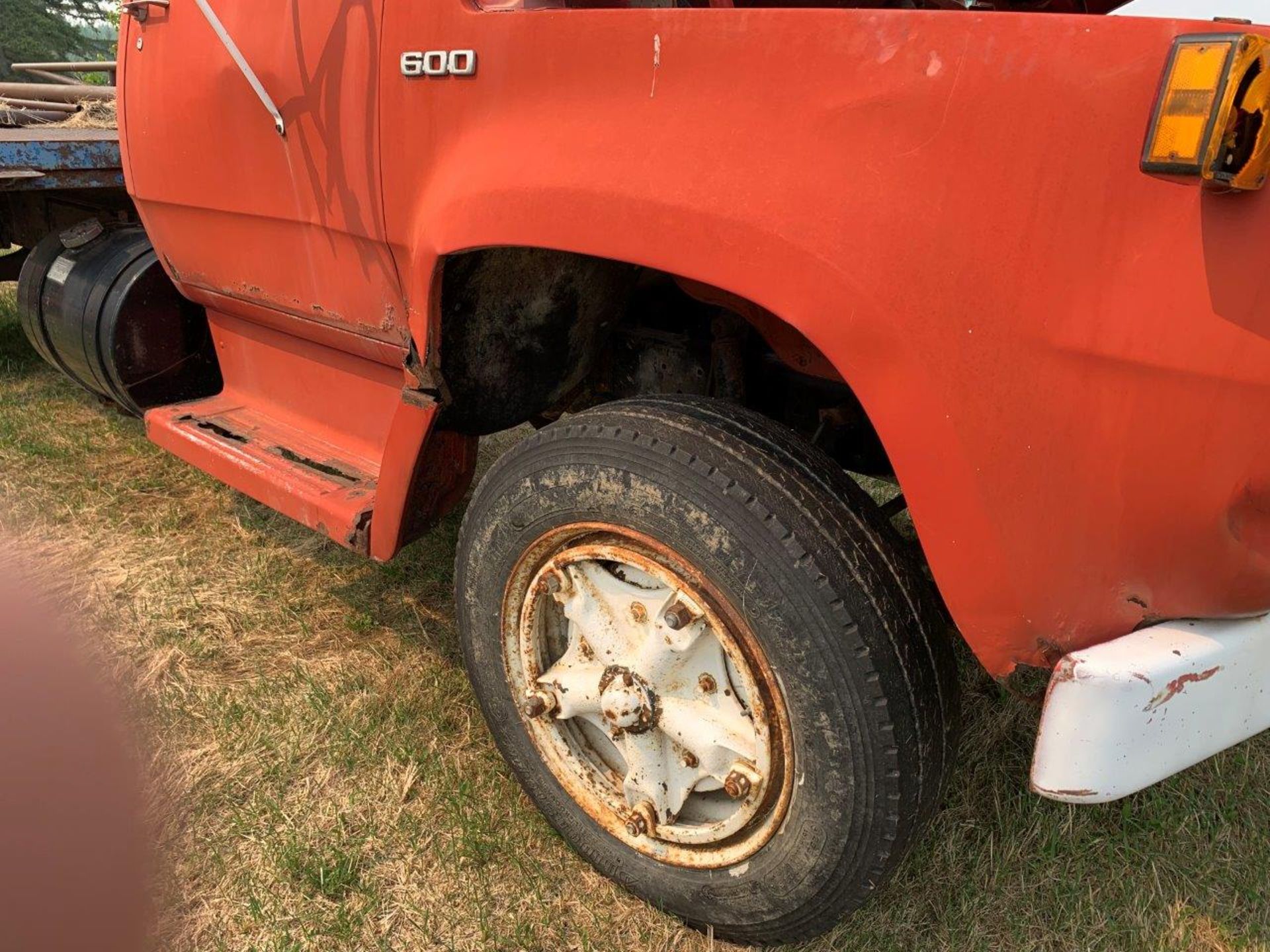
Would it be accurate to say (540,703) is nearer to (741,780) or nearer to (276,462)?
(741,780)

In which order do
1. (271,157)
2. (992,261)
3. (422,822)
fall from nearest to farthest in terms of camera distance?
1. (992,261)
2. (422,822)
3. (271,157)

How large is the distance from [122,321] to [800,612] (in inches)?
110

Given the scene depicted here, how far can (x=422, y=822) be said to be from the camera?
Result: 208 centimetres

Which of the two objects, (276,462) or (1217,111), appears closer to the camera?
(1217,111)

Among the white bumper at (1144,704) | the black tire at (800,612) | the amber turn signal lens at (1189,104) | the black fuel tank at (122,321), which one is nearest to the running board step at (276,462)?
the black fuel tank at (122,321)

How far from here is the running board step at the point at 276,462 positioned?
2.30 meters

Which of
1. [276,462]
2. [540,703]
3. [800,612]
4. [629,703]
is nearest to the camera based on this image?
[800,612]

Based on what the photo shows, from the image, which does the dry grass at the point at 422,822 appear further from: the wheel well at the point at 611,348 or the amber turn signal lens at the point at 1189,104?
the amber turn signal lens at the point at 1189,104

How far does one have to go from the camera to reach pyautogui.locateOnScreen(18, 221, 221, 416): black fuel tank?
127 inches

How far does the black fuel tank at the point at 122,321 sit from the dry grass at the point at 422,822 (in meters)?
0.73

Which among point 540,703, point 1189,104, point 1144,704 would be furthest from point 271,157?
point 1144,704

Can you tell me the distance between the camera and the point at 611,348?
7.85 feet

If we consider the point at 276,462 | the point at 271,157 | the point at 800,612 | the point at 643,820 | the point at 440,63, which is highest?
the point at 440,63

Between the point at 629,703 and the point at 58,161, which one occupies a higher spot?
the point at 58,161
